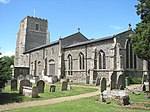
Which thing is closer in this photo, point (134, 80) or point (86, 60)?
point (134, 80)

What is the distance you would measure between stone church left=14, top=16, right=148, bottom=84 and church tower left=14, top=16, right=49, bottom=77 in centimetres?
360

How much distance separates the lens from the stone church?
27169 millimetres

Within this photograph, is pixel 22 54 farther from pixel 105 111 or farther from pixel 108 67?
pixel 105 111

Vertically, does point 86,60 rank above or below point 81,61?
above

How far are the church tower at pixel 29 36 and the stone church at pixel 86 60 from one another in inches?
142

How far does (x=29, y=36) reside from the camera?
57.0 metres

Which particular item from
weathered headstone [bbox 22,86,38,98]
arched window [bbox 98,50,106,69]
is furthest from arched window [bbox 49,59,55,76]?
weathered headstone [bbox 22,86,38,98]

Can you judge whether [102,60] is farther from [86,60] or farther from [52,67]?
[52,67]

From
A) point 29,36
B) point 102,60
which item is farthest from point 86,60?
point 29,36

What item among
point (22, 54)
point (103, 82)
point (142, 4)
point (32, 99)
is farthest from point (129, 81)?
point (22, 54)

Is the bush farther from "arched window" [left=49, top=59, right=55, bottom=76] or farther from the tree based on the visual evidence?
"arched window" [left=49, top=59, right=55, bottom=76]

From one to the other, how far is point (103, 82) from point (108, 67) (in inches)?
423

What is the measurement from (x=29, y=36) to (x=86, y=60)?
1225 inches

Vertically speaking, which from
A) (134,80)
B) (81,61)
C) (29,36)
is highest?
(29,36)
